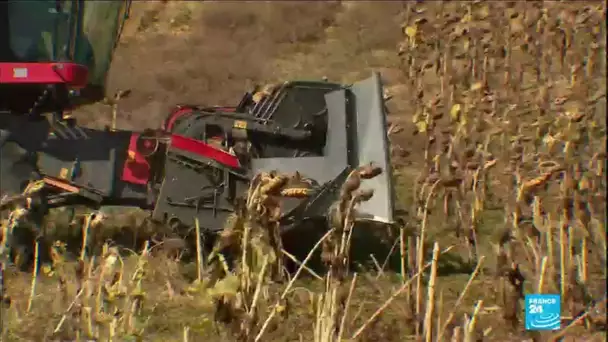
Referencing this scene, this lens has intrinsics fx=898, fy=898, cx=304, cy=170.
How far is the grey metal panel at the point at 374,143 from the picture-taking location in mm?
7164

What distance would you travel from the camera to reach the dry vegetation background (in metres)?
4.49

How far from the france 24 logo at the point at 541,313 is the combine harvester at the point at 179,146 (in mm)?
3200

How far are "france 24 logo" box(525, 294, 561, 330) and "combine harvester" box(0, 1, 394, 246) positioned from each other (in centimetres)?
320

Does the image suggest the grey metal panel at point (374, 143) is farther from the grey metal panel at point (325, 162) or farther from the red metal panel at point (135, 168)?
the red metal panel at point (135, 168)

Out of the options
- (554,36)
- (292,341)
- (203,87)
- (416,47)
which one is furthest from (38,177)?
(203,87)

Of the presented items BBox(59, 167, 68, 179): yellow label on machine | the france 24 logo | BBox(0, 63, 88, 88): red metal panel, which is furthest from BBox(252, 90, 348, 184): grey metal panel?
the france 24 logo

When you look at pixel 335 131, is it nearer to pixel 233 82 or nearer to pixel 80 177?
pixel 80 177

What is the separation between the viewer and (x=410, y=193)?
1038 centimetres

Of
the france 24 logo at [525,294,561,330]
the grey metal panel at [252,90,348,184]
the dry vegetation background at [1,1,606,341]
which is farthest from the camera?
the grey metal panel at [252,90,348,184]

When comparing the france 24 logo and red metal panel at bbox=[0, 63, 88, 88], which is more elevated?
red metal panel at bbox=[0, 63, 88, 88]

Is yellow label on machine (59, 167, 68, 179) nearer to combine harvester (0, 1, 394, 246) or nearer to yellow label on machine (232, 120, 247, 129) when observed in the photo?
combine harvester (0, 1, 394, 246)

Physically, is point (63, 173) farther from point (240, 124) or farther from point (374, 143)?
point (374, 143)

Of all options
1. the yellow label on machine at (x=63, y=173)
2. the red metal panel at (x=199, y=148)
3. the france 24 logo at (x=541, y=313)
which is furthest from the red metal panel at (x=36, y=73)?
the france 24 logo at (x=541, y=313)

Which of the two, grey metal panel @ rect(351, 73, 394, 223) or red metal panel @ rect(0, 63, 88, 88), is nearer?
grey metal panel @ rect(351, 73, 394, 223)
